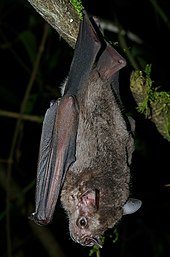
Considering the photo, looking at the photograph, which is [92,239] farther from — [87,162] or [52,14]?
[52,14]

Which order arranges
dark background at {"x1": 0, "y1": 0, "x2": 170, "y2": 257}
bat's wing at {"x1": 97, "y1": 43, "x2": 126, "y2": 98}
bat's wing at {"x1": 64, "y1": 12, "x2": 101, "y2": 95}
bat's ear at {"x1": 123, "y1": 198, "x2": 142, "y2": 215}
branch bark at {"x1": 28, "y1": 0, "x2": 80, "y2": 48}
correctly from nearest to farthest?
branch bark at {"x1": 28, "y1": 0, "x2": 80, "y2": 48}
bat's wing at {"x1": 64, "y1": 12, "x2": 101, "y2": 95}
bat's wing at {"x1": 97, "y1": 43, "x2": 126, "y2": 98}
bat's ear at {"x1": 123, "y1": 198, "x2": 142, "y2": 215}
dark background at {"x1": 0, "y1": 0, "x2": 170, "y2": 257}

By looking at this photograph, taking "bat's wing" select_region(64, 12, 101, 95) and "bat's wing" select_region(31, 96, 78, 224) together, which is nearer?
"bat's wing" select_region(64, 12, 101, 95)

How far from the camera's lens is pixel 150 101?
306 cm

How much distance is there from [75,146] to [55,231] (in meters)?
4.08

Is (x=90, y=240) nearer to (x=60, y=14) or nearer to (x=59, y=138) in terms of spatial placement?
(x=59, y=138)

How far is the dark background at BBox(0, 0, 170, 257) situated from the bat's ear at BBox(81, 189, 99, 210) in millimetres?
1943

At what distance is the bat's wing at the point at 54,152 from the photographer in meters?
3.24

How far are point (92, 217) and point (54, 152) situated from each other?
0.44m

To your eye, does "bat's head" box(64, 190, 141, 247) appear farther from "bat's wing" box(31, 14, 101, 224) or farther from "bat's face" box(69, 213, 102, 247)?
"bat's wing" box(31, 14, 101, 224)

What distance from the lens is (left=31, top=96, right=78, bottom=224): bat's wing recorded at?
324cm

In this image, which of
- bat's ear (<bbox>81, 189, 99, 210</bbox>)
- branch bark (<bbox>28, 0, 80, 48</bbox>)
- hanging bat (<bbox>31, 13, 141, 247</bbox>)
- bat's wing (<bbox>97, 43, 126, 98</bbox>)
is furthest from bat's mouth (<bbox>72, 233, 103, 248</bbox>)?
branch bark (<bbox>28, 0, 80, 48</bbox>)

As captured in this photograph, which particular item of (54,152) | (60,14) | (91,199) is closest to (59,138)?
(54,152)

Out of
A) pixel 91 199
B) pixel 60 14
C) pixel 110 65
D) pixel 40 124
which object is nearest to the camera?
pixel 60 14

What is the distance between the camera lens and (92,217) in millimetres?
3277
